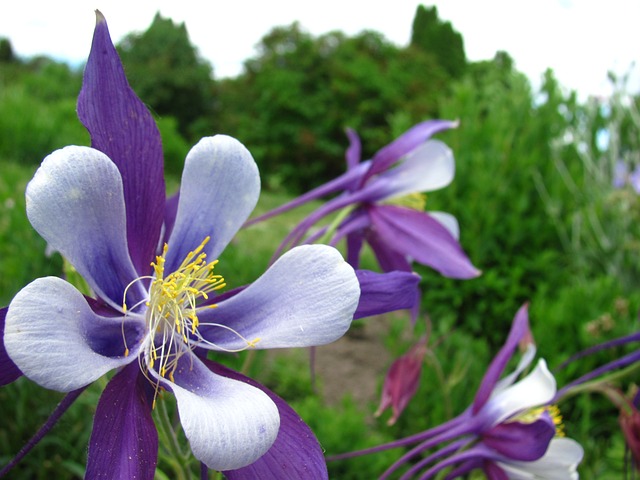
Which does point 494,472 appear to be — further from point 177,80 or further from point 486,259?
point 177,80

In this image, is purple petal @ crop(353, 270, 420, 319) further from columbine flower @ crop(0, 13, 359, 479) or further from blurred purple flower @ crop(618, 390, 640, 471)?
blurred purple flower @ crop(618, 390, 640, 471)

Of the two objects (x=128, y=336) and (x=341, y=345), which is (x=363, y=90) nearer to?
(x=341, y=345)

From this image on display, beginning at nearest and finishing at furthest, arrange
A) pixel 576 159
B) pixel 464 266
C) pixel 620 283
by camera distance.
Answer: pixel 464 266 → pixel 620 283 → pixel 576 159

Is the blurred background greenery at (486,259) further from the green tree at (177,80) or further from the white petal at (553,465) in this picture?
the green tree at (177,80)

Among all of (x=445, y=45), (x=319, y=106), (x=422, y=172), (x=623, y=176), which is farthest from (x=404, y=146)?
(x=445, y=45)

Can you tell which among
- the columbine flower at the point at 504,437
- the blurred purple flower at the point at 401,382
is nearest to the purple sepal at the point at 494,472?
the columbine flower at the point at 504,437

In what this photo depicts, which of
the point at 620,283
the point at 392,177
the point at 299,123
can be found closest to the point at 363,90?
the point at 299,123
